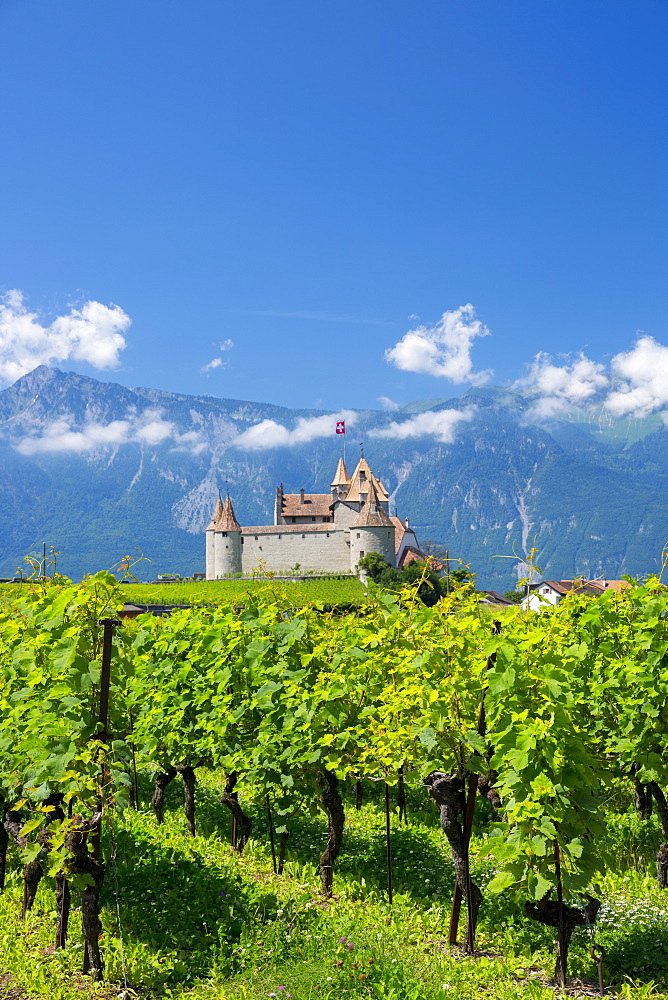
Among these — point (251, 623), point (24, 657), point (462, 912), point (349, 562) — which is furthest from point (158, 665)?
point (349, 562)

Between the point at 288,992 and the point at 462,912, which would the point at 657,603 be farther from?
the point at 288,992

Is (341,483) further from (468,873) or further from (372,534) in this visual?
(468,873)

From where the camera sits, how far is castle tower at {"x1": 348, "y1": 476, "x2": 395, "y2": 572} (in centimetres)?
8912

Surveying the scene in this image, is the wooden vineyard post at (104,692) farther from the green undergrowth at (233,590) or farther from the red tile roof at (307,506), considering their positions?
the red tile roof at (307,506)

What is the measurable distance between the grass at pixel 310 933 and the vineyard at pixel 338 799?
0.03 meters

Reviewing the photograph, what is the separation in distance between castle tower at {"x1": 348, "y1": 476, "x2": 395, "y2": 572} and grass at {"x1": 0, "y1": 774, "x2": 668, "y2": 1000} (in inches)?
3082

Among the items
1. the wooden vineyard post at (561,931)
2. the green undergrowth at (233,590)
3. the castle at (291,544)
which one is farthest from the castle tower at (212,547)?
the wooden vineyard post at (561,931)

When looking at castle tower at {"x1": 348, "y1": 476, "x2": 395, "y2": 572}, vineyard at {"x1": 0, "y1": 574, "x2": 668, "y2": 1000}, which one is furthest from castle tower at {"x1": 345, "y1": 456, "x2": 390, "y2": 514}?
vineyard at {"x1": 0, "y1": 574, "x2": 668, "y2": 1000}

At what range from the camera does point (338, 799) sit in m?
9.36

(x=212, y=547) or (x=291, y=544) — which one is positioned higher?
(x=291, y=544)

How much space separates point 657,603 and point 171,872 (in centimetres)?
673

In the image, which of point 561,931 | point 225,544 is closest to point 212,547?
point 225,544

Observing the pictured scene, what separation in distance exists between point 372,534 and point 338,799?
80.0 meters

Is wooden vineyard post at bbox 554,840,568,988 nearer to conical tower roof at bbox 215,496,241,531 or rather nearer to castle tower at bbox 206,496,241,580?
conical tower roof at bbox 215,496,241,531
